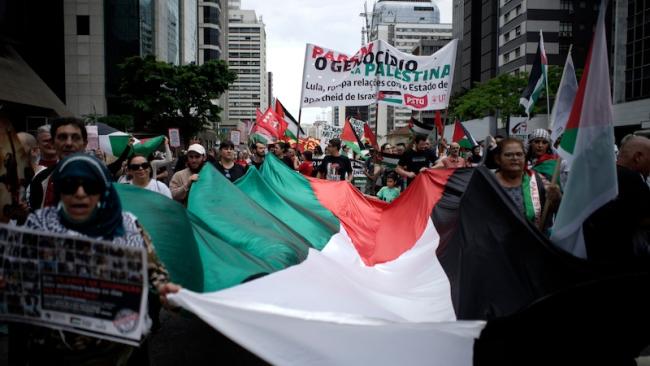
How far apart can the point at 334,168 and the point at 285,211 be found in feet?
12.1

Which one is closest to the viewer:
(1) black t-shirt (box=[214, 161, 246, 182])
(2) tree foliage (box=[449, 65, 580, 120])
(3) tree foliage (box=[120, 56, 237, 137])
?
(1) black t-shirt (box=[214, 161, 246, 182])

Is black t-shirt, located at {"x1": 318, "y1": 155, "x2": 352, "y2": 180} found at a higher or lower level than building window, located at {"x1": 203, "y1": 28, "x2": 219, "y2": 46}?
lower

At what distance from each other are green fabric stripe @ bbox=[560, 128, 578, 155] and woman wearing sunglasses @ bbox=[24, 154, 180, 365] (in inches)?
107

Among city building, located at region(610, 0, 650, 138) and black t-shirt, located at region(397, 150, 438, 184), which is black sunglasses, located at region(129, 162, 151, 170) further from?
city building, located at region(610, 0, 650, 138)

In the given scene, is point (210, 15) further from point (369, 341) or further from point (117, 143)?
point (369, 341)

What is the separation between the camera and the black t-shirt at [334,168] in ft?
34.5

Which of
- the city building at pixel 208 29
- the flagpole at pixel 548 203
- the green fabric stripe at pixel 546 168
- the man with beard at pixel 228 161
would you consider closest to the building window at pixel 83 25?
the city building at pixel 208 29

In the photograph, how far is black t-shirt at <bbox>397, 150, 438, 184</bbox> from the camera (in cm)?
941

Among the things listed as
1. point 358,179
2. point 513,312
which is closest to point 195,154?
point 513,312

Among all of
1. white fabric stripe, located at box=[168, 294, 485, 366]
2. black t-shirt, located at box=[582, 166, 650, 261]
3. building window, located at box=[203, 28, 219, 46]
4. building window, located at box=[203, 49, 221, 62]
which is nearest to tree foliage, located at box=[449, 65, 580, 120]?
black t-shirt, located at box=[582, 166, 650, 261]

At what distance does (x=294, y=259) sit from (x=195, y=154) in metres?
2.68

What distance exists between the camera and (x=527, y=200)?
485 cm

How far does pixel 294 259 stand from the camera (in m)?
4.79

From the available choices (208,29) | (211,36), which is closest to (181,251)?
(208,29)
